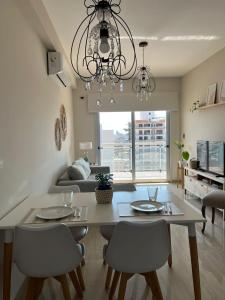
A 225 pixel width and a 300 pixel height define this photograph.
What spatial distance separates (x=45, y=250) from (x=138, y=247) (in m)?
0.59

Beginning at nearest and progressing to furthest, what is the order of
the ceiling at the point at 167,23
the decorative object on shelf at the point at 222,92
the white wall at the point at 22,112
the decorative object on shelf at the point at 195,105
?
the white wall at the point at 22,112
the ceiling at the point at 167,23
the decorative object on shelf at the point at 222,92
the decorative object on shelf at the point at 195,105

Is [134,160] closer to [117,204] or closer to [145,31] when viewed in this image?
[145,31]

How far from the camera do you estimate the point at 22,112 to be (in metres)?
2.56

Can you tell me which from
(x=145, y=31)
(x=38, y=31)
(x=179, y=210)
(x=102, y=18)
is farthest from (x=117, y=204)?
(x=145, y=31)

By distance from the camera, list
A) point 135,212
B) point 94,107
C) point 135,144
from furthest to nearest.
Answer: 1. point 135,144
2. point 94,107
3. point 135,212

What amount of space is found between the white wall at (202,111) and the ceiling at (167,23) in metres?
0.32

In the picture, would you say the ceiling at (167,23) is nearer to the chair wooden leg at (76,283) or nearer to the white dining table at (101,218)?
the white dining table at (101,218)

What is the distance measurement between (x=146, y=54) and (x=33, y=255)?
13.2 ft

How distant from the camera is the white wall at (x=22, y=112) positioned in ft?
6.95

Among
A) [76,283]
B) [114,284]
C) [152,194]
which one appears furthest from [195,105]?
[76,283]

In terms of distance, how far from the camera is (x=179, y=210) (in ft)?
6.52

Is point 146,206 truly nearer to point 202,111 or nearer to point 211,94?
point 211,94

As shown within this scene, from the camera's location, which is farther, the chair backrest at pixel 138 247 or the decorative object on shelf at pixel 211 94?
the decorative object on shelf at pixel 211 94

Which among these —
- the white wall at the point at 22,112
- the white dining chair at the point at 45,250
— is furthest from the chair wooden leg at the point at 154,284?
the white wall at the point at 22,112
